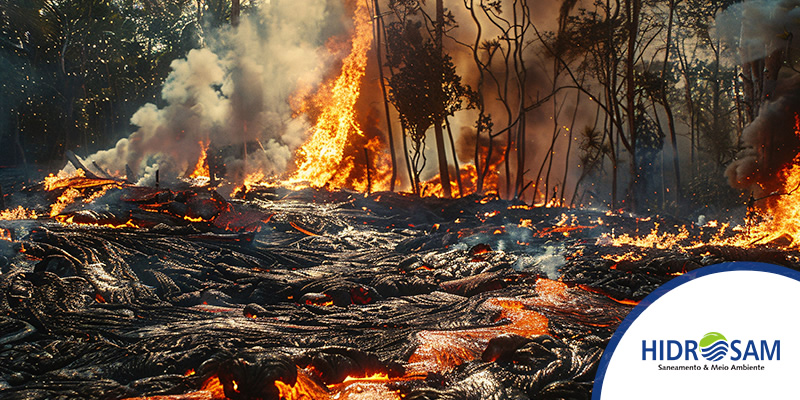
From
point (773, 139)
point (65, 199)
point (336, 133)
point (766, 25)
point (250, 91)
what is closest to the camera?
point (65, 199)

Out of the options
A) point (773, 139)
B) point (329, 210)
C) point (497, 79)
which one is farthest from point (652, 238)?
point (497, 79)

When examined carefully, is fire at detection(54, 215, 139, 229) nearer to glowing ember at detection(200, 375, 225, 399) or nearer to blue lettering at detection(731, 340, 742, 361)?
glowing ember at detection(200, 375, 225, 399)

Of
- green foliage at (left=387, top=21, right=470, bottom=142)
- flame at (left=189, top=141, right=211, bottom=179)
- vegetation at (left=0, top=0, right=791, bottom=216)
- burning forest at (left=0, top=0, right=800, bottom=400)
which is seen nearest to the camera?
burning forest at (left=0, top=0, right=800, bottom=400)

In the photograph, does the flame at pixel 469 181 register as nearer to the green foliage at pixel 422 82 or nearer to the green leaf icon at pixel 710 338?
the green foliage at pixel 422 82

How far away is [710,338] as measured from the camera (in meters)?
3.82

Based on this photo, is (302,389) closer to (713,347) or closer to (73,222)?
(713,347)

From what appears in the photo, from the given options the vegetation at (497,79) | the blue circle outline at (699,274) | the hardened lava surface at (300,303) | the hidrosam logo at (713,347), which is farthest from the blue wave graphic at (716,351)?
the vegetation at (497,79)

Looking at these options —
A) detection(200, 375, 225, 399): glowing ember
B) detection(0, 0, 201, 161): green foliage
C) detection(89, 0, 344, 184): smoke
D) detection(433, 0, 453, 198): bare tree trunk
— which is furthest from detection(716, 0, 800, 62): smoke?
detection(0, 0, 201, 161): green foliage

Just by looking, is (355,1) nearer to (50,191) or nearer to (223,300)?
(50,191)

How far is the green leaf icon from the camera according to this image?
3814mm

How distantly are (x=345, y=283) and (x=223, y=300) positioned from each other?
1571 mm

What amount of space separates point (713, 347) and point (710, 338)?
0.06 m

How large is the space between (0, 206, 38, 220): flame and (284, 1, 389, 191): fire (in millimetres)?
10909

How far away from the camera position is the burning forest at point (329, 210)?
441 centimetres
